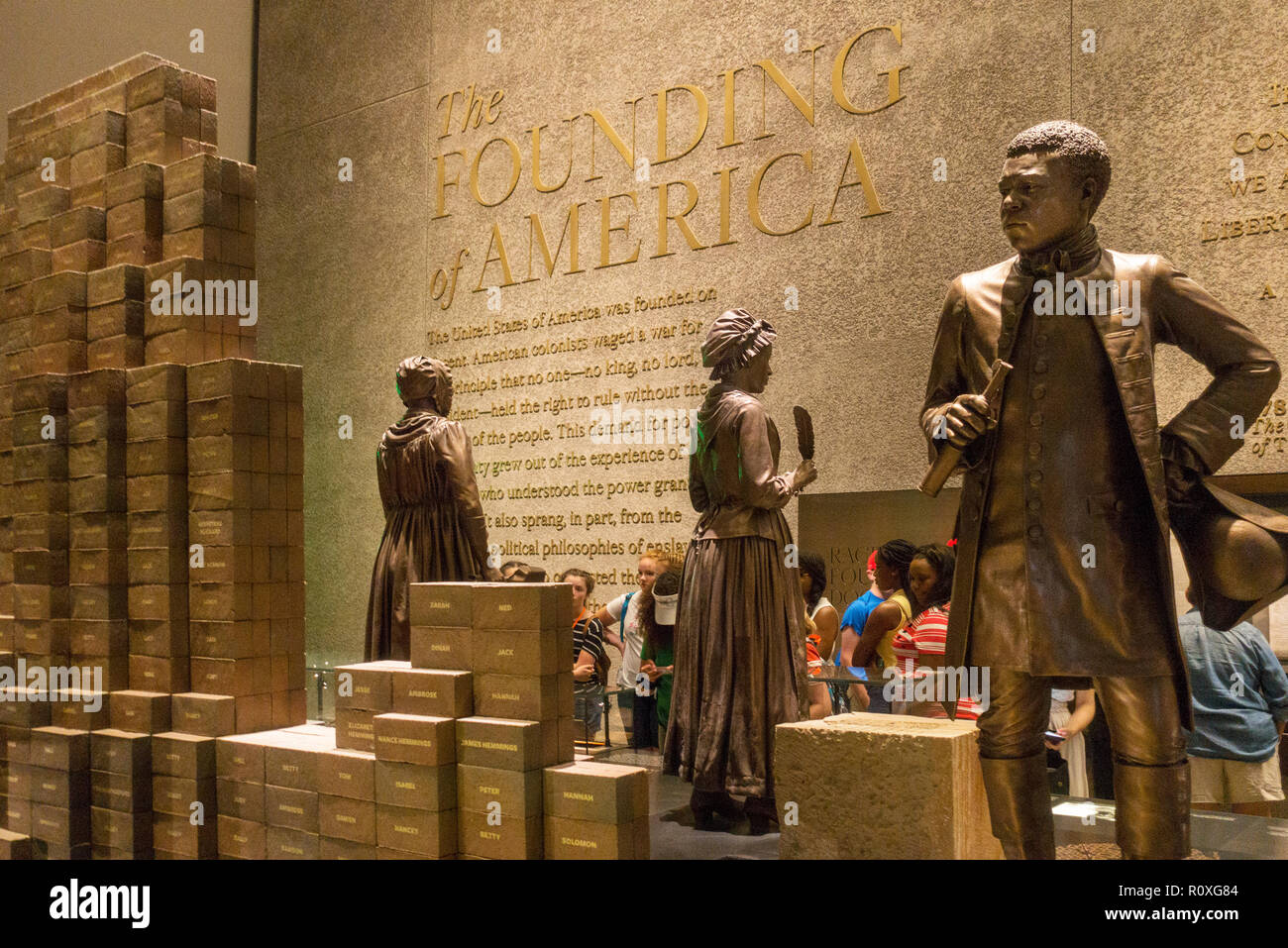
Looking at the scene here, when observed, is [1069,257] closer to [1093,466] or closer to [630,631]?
[1093,466]

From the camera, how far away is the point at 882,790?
3.39 metres

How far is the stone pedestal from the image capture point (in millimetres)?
3285

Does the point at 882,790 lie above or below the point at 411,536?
below

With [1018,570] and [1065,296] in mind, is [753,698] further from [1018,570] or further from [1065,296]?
[1065,296]

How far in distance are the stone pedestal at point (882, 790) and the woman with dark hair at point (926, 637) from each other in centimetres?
76

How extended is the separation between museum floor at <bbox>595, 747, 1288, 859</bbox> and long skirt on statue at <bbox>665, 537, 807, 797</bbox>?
0.22 m

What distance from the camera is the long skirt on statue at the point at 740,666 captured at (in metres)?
4.73

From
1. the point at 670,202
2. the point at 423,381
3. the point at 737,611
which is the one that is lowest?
the point at 737,611

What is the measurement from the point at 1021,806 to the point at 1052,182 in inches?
60.1

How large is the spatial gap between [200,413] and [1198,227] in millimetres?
4953

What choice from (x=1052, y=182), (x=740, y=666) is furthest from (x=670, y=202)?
(x=1052, y=182)


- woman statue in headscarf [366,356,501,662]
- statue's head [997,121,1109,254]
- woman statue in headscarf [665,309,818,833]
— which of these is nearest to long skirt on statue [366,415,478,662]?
woman statue in headscarf [366,356,501,662]

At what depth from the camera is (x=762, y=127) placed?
777cm

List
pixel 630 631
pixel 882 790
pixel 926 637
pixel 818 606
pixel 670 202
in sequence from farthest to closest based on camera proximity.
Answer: pixel 670 202 → pixel 630 631 → pixel 818 606 → pixel 926 637 → pixel 882 790
